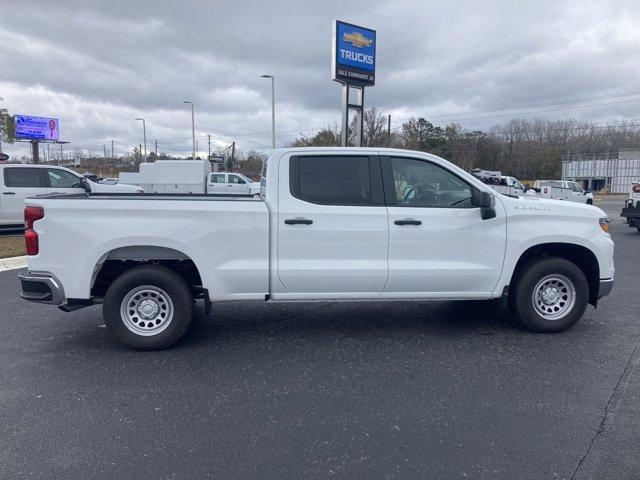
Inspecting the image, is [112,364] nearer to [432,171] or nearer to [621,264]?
[432,171]

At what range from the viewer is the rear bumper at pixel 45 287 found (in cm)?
454

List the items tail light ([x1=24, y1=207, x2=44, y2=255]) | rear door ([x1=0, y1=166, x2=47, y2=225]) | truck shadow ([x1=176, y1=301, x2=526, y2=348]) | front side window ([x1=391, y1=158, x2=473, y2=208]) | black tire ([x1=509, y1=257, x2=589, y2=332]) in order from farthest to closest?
rear door ([x1=0, y1=166, x2=47, y2=225]), truck shadow ([x1=176, y1=301, x2=526, y2=348]), black tire ([x1=509, y1=257, x2=589, y2=332]), front side window ([x1=391, y1=158, x2=473, y2=208]), tail light ([x1=24, y1=207, x2=44, y2=255])

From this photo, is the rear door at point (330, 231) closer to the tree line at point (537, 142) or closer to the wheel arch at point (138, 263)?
the wheel arch at point (138, 263)

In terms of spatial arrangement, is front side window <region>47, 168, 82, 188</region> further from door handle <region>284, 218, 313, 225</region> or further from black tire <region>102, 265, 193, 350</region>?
door handle <region>284, 218, 313, 225</region>

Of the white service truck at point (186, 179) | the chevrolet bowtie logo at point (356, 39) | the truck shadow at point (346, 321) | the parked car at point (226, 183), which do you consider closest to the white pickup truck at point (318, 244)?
the truck shadow at point (346, 321)

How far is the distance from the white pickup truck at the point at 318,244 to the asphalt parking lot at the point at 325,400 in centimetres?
52

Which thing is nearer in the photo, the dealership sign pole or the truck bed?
the truck bed

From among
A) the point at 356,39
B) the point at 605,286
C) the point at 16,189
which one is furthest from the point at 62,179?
the point at 605,286

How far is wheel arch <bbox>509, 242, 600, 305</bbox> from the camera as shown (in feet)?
17.3

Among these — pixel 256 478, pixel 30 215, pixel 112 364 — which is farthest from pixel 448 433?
pixel 30 215

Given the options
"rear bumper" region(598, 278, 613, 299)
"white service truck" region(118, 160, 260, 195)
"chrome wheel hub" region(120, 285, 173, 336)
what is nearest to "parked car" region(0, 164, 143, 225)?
"chrome wheel hub" region(120, 285, 173, 336)

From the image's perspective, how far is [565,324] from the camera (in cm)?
528

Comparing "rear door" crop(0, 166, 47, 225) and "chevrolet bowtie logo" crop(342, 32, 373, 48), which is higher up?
"chevrolet bowtie logo" crop(342, 32, 373, 48)

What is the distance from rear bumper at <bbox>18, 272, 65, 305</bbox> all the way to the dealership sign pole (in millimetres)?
13305
